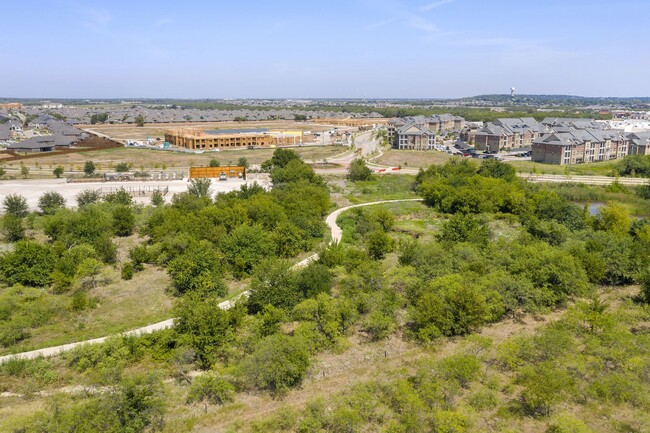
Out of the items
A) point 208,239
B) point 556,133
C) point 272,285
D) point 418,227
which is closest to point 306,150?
point 556,133

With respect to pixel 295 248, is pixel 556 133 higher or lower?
higher

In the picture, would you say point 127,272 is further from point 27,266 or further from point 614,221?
point 614,221

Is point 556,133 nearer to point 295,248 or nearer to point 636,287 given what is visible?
point 636,287

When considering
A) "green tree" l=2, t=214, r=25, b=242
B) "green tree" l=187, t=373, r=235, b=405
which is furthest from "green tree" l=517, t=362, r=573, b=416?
"green tree" l=2, t=214, r=25, b=242


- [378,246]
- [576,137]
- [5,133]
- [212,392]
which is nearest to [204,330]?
[212,392]

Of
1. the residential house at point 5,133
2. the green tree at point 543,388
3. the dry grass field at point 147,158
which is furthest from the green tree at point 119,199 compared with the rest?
the residential house at point 5,133

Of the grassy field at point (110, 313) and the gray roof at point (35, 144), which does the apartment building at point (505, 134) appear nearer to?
the grassy field at point (110, 313)

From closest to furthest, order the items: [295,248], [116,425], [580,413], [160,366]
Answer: [116,425], [580,413], [160,366], [295,248]
